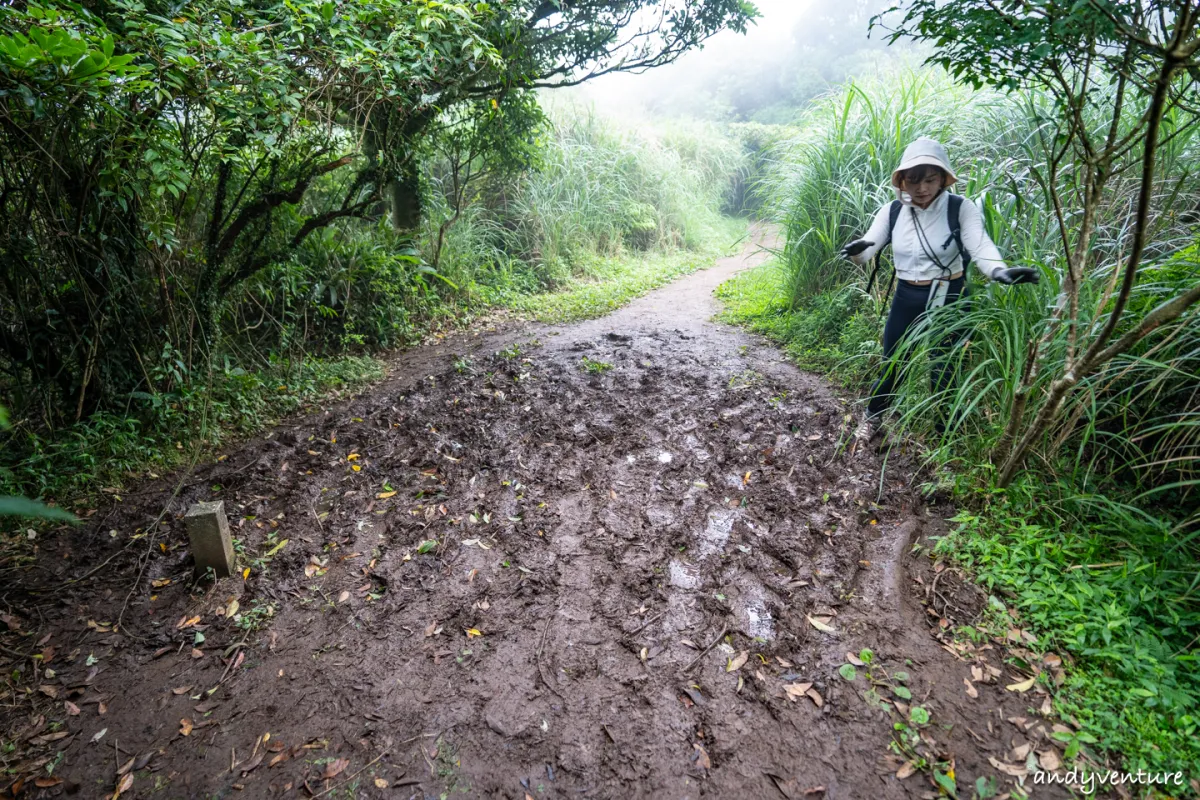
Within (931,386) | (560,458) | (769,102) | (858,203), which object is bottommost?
(560,458)

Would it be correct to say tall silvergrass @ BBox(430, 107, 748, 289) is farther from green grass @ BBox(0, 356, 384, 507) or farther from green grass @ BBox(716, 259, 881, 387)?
green grass @ BBox(716, 259, 881, 387)

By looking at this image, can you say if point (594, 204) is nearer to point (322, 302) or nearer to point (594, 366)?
point (594, 366)

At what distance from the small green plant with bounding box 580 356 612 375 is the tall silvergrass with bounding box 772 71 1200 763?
1.70m

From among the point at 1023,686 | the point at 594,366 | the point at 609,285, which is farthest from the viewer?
the point at 609,285

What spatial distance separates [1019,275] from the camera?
7.97 feet

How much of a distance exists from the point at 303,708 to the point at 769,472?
7.39 feet

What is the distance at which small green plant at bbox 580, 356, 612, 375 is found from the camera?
14.3 feet

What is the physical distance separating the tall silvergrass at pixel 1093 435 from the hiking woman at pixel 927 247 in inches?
4.1

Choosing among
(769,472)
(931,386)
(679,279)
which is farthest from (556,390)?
(679,279)

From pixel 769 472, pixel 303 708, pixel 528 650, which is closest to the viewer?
pixel 303 708

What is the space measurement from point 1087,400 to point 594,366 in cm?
291

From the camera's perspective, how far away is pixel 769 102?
15.7m

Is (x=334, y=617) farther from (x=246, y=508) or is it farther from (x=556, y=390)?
(x=556, y=390)

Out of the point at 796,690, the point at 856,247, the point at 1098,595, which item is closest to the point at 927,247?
the point at 856,247
